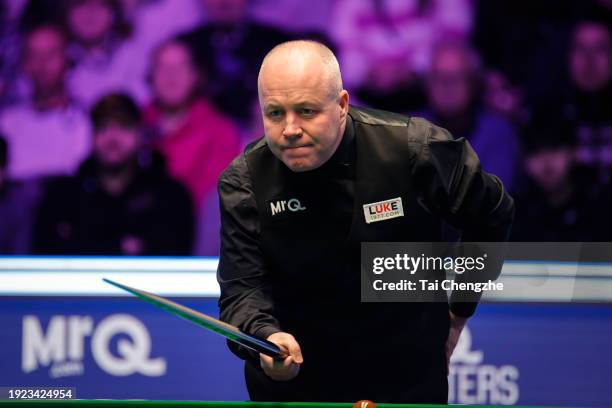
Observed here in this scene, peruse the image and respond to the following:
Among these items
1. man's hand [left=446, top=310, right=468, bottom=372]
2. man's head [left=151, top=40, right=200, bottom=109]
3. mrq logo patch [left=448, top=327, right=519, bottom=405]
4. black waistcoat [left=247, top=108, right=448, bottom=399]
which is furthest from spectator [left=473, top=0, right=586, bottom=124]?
black waistcoat [left=247, top=108, right=448, bottom=399]

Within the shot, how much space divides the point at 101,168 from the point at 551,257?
214 centimetres

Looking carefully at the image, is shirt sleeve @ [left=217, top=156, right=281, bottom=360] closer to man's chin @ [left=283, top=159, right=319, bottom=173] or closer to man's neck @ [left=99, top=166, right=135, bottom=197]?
man's chin @ [left=283, top=159, right=319, bottom=173]

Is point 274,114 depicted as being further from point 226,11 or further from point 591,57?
point 591,57

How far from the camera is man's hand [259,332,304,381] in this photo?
2215 mm

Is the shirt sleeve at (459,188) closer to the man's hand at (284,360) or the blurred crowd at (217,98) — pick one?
the man's hand at (284,360)

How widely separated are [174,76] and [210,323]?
2937 mm

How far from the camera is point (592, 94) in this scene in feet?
15.2

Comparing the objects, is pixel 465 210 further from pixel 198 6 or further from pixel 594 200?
pixel 198 6

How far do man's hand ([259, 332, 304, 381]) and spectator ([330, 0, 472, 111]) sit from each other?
256cm

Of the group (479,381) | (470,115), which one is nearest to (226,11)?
(470,115)

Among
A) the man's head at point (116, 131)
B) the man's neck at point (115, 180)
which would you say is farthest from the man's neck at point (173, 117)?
the man's neck at point (115, 180)

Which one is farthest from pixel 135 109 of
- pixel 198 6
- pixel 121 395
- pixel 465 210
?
pixel 465 210

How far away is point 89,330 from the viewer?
14.2 ft

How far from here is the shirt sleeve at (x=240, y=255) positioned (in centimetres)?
244
